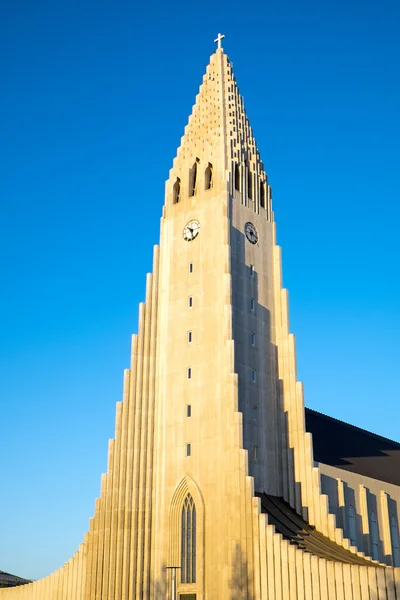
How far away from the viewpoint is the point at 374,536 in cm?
6512

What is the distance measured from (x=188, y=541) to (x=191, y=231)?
26.3 m

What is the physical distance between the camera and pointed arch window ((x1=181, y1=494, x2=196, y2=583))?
183 ft

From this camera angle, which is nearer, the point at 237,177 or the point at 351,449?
the point at 237,177

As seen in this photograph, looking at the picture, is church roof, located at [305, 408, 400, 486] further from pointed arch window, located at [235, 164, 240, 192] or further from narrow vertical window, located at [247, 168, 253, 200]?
pointed arch window, located at [235, 164, 240, 192]

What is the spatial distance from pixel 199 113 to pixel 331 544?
4082cm

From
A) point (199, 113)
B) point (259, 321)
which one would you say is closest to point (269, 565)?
point (259, 321)

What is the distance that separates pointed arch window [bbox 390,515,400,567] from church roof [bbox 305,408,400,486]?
170 inches

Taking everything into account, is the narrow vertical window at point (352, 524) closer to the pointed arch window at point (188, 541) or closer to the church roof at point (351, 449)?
the church roof at point (351, 449)

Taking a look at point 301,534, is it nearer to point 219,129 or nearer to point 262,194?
point 262,194

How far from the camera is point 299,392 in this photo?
6253 centimetres

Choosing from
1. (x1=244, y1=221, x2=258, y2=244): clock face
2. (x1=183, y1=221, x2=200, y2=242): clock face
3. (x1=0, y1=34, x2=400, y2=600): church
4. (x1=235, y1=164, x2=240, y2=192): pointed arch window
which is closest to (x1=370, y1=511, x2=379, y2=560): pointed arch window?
(x1=0, y1=34, x2=400, y2=600): church

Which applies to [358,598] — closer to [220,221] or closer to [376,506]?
[376,506]

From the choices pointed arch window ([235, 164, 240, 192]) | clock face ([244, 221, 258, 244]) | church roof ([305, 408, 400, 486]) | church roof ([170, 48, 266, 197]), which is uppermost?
church roof ([170, 48, 266, 197])

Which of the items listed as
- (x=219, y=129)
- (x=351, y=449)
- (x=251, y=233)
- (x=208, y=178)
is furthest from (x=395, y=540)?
(x=219, y=129)
